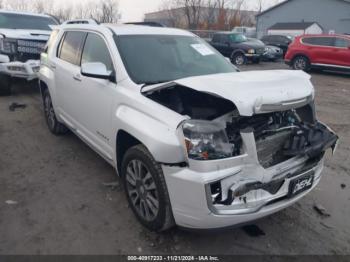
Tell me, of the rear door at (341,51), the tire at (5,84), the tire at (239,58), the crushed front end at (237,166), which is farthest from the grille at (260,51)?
the crushed front end at (237,166)

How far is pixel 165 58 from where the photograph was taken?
3529mm

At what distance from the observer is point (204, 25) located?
43375 mm

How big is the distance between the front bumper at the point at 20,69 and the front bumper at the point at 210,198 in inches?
244

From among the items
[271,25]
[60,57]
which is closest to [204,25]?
[271,25]

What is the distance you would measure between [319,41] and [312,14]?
24538 millimetres

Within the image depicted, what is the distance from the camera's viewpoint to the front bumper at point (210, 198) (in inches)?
88.7

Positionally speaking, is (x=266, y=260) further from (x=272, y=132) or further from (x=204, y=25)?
(x=204, y=25)

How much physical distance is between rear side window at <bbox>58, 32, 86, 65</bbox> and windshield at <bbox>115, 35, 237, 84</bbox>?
913mm

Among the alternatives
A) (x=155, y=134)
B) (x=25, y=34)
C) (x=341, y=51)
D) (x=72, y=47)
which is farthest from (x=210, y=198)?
(x=341, y=51)

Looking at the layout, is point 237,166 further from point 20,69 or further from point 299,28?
point 299,28

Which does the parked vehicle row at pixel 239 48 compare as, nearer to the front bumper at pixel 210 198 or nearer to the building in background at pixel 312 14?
the front bumper at pixel 210 198

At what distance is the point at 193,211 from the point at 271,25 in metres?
40.9

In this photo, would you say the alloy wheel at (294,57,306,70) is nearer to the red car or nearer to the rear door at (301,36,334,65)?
the red car

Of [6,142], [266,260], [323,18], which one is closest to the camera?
[266,260]
